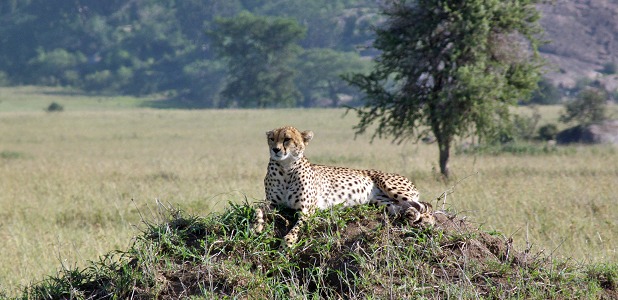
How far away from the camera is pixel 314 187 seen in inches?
250

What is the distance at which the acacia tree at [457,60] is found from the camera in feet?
50.8

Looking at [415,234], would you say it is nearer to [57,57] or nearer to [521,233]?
[521,233]

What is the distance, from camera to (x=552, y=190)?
13.3 meters

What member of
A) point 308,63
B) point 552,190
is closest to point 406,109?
point 552,190

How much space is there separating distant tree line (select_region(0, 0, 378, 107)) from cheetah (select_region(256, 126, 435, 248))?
6038 cm

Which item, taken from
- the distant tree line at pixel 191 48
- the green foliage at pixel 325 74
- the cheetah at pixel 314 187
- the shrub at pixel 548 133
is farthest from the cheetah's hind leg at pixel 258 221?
the green foliage at pixel 325 74

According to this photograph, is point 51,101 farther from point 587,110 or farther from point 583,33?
point 583,33

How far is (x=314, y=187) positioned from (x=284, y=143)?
0.48 metres

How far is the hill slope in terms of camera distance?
577 centimetres

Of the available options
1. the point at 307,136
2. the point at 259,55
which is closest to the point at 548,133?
the point at 307,136

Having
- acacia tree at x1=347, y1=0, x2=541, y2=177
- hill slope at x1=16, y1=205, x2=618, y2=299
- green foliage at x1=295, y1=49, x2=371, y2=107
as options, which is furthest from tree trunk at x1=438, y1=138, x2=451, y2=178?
green foliage at x1=295, y1=49, x2=371, y2=107

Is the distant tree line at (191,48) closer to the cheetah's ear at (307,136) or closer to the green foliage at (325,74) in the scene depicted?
the green foliage at (325,74)

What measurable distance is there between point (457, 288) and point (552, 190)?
26.4 ft

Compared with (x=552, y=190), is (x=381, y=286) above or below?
above
